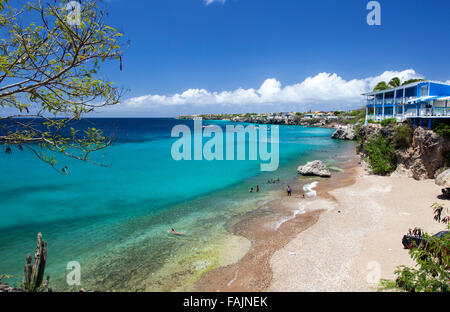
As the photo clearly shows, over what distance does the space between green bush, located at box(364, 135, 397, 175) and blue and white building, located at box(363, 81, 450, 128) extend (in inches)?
140

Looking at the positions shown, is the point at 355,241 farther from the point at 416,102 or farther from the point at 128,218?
the point at 416,102

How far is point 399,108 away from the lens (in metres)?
37.6

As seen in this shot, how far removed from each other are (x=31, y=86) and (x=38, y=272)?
5950mm

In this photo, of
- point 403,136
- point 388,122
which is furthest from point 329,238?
point 388,122

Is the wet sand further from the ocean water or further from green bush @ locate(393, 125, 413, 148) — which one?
A: green bush @ locate(393, 125, 413, 148)

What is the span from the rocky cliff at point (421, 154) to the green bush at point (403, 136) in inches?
11.9

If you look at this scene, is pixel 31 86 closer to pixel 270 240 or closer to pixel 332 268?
pixel 332 268

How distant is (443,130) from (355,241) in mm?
19104

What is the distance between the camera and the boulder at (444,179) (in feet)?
82.6

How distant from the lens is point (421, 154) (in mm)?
28938

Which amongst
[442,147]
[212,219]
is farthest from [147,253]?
[442,147]

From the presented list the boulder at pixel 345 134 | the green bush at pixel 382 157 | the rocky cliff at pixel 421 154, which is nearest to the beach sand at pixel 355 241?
the rocky cliff at pixel 421 154

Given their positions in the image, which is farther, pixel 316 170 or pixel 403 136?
pixel 316 170

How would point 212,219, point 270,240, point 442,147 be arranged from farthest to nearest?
point 442,147 < point 212,219 < point 270,240
